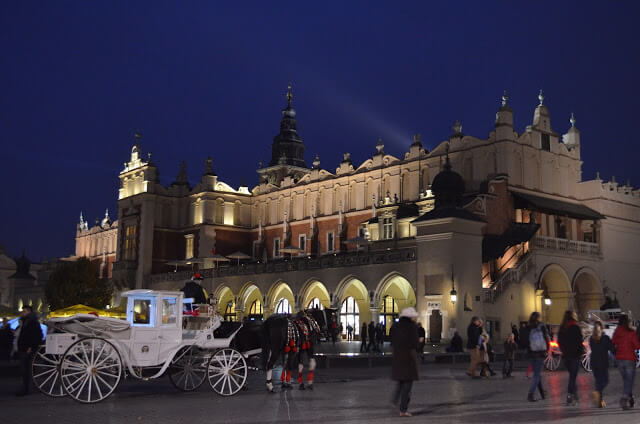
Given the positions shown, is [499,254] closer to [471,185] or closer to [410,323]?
[471,185]

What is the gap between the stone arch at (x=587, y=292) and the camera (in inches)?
1730

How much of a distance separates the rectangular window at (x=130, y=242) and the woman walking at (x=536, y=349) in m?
53.4

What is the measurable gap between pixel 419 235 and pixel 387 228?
10305mm

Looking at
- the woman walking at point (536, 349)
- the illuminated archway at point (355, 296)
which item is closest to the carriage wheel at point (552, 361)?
the woman walking at point (536, 349)

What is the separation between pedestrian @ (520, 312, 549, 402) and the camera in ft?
44.0

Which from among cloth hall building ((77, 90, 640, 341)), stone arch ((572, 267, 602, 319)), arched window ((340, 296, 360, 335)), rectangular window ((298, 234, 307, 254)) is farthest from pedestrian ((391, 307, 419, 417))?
rectangular window ((298, 234, 307, 254))

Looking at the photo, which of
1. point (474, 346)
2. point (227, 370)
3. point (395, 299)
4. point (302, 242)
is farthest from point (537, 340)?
point (302, 242)

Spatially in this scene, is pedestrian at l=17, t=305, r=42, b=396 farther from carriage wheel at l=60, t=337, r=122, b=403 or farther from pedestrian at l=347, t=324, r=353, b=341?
pedestrian at l=347, t=324, r=353, b=341

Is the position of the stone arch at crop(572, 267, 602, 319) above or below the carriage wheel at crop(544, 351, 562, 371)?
above

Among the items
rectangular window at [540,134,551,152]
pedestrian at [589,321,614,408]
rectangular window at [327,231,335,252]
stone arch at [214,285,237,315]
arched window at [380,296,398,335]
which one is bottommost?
pedestrian at [589,321,614,408]

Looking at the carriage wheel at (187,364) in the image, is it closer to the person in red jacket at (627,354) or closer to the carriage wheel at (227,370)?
the carriage wheel at (227,370)

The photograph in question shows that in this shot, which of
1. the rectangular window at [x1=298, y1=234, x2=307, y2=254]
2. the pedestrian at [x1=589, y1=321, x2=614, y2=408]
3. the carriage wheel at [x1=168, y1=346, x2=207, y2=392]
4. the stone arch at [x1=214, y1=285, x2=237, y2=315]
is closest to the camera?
the pedestrian at [x1=589, y1=321, x2=614, y2=408]

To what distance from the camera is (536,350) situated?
13797 millimetres

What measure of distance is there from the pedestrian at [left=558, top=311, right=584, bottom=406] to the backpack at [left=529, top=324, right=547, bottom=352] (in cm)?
41
